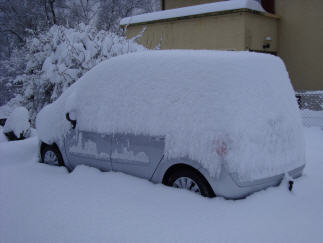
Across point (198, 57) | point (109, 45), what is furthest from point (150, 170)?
point (109, 45)

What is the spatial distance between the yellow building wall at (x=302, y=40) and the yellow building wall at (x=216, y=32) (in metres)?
0.44

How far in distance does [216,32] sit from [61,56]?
5573mm

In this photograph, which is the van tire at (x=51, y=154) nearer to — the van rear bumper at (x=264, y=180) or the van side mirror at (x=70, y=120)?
the van side mirror at (x=70, y=120)

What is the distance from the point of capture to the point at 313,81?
12016mm

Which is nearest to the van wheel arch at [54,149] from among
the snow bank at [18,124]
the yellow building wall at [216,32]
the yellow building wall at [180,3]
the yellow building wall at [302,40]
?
the snow bank at [18,124]

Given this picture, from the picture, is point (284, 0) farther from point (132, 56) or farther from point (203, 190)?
point (203, 190)

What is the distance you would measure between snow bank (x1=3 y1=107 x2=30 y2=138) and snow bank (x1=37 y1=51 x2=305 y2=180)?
11.5 ft

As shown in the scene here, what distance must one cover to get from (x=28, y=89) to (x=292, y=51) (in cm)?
947

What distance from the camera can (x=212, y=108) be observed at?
11.0ft

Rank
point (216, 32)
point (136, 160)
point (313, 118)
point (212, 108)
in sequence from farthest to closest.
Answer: point (216, 32) → point (313, 118) → point (136, 160) → point (212, 108)

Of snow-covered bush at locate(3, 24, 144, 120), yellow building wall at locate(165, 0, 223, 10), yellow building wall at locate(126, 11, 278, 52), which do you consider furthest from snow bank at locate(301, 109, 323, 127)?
yellow building wall at locate(165, 0, 223, 10)

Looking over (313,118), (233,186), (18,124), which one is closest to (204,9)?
(313,118)

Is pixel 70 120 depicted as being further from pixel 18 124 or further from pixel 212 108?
pixel 18 124

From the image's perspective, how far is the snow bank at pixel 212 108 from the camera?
3.27 meters
